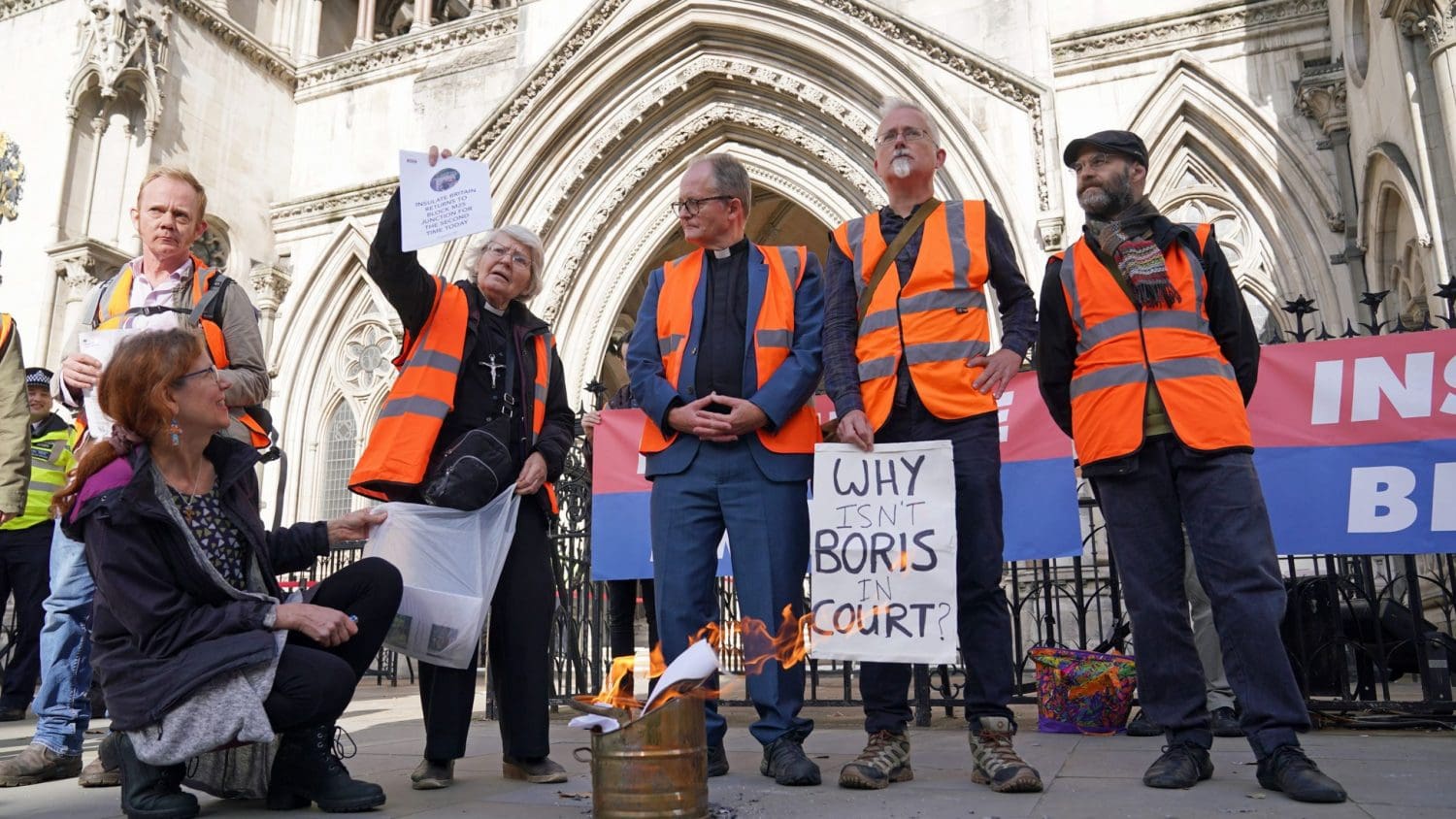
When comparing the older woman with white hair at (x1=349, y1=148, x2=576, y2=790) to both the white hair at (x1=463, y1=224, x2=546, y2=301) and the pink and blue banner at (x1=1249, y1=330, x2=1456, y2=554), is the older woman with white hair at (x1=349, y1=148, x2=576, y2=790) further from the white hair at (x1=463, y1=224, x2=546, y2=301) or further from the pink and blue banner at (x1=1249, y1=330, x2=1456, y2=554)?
the pink and blue banner at (x1=1249, y1=330, x2=1456, y2=554)

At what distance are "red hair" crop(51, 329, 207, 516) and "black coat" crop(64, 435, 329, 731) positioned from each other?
0.05m

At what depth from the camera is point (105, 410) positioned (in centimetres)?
300

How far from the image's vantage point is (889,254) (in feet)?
12.1

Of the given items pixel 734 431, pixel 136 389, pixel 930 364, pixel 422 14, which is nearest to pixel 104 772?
pixel 136 389

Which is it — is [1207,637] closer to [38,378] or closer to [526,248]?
[526,248]

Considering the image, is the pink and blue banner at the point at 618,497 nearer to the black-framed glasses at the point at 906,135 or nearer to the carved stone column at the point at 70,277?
the black-framed glasses at the point at 906,135

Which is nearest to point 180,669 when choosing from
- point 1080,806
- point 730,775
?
point 730,775

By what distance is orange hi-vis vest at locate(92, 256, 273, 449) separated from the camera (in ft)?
12.4

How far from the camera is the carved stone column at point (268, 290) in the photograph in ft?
49.9

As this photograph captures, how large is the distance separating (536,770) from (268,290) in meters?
13.5

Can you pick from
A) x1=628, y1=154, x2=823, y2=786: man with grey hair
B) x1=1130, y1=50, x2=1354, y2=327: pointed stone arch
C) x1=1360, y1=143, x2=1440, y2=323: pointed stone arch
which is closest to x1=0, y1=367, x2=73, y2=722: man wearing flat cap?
x1=628, y1=154, x2=823, y2=786: man with grey hair

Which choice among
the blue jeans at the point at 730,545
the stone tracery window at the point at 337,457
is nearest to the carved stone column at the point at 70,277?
the stone tracery window at the point at 337,457

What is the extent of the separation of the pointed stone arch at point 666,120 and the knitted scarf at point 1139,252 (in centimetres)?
818

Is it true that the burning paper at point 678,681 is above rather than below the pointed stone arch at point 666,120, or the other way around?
below
